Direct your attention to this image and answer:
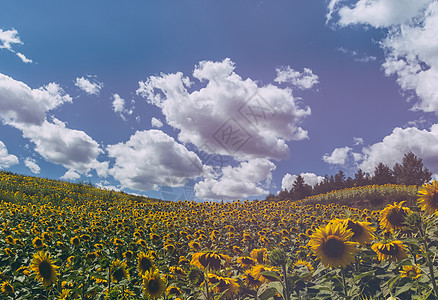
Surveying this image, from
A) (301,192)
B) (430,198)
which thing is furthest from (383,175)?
(430,198)

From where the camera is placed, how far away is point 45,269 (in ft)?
11.9

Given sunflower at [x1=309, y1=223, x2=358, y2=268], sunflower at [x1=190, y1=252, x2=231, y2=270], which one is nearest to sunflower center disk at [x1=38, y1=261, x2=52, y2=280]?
sunflower at [x1=190, y1=252, x2=231, y2=270]

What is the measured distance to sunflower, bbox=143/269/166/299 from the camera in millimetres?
2955

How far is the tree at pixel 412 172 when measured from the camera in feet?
112

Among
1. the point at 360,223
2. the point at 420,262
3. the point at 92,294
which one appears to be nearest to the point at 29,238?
the point at 92,294

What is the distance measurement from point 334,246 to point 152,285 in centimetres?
200

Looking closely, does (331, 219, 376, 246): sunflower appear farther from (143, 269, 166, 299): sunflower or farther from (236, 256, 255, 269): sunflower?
(143, 269, 166, 299): sunflower

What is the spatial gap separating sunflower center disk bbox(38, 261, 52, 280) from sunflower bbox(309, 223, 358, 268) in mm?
3481

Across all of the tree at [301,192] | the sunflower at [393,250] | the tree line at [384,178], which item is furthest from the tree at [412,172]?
the sunflower at [393,250]

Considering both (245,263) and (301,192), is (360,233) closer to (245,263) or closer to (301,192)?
(245,263)

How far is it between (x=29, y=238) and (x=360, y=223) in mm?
7138

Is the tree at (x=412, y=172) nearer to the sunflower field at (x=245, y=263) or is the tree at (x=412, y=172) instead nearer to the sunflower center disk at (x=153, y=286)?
the sunflower field at (x=245, y=263)

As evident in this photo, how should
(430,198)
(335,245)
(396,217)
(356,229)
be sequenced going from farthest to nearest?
(430,198), (396,217), (356,229), (335,245)

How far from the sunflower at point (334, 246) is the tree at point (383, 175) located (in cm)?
3904
